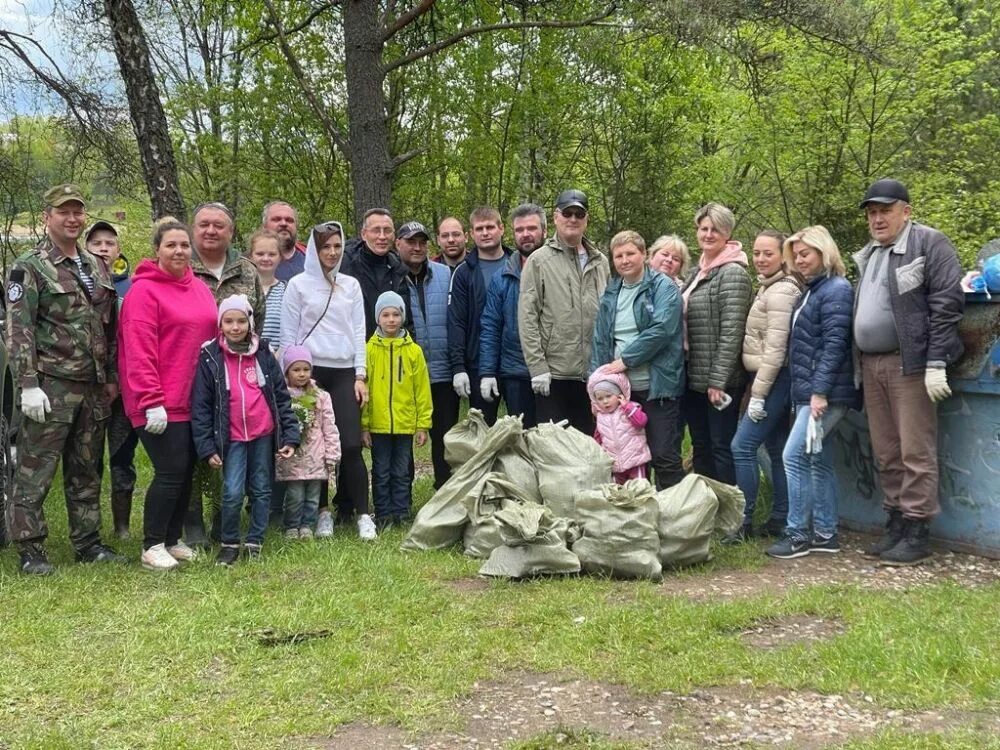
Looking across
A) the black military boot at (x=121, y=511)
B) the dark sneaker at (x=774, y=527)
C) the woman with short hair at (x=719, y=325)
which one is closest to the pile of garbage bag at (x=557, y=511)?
the dark sneaker at (x=774, y=527)

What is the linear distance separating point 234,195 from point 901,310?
45.3 ft

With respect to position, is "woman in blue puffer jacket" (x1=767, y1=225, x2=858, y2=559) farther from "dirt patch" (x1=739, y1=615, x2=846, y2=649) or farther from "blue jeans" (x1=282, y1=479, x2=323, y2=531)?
"blue jeans" (x1=282, y1=479, x2=323, y2=531)

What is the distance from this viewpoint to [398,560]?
17.8 ft

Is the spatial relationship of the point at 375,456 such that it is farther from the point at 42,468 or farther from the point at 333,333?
the point at 42,468

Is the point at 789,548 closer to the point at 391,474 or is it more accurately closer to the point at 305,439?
the point at 391,474

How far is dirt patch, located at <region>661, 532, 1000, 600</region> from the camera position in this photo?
4.96 m

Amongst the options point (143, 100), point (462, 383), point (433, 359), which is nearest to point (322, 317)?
point (433, 359)

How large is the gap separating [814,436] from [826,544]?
70 centimetres

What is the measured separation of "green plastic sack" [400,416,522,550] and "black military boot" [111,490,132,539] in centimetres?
194

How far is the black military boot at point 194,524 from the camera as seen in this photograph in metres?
5.85

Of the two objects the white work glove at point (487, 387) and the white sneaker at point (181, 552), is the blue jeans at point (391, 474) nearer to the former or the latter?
the white work glove at point (487, 387)

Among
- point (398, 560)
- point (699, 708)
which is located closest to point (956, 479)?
point (699, 708)

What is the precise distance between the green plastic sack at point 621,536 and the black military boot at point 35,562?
9.68ft

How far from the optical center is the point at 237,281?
5.84 metres
